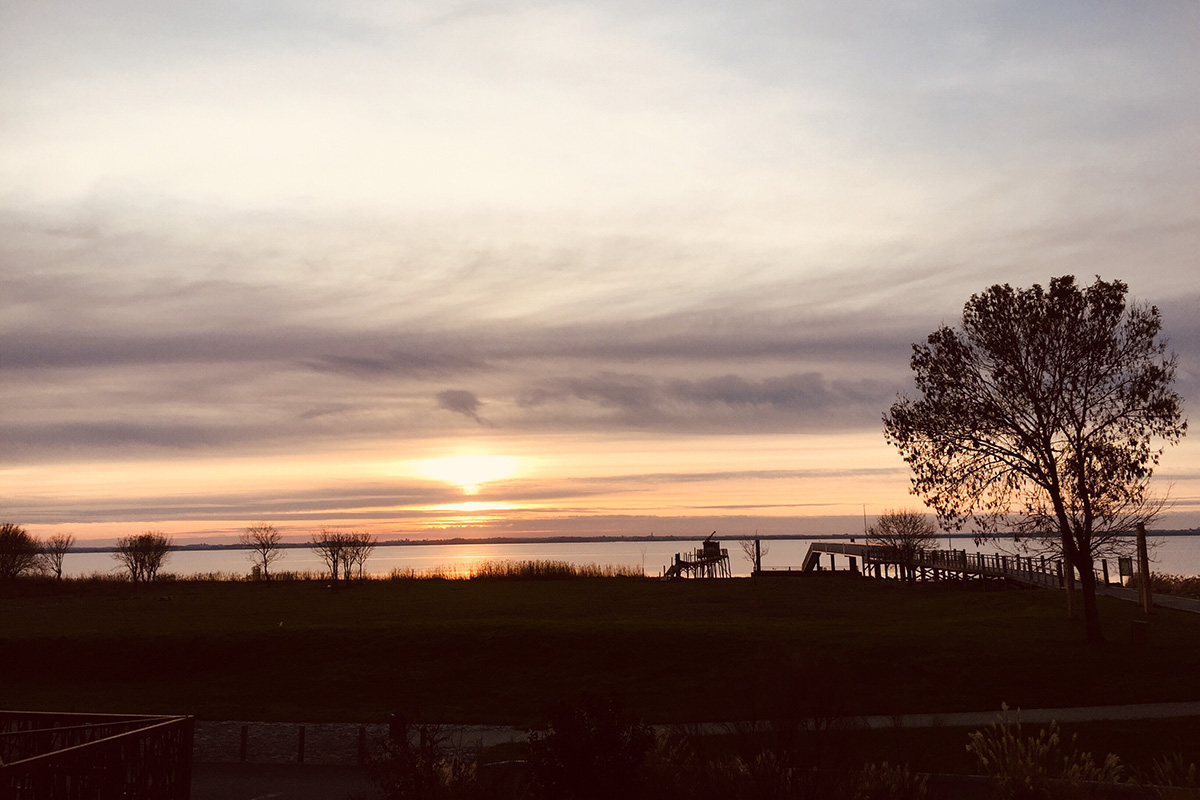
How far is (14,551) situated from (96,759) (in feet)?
247

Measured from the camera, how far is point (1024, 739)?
1955 centimetres

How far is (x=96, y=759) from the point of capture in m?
10.5

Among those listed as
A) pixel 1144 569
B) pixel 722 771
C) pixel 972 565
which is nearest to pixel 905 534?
pixel 972 565

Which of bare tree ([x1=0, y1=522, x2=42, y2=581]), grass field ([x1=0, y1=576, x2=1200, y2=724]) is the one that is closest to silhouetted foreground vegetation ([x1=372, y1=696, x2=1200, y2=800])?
grass field ([x1=0, y1=576, x2=1200, y2=724])

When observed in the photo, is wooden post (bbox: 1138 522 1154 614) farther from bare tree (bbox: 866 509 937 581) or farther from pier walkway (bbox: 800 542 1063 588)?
bare tree (bbox: 866 509 937 581)

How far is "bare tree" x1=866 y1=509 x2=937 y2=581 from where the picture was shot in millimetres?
67562

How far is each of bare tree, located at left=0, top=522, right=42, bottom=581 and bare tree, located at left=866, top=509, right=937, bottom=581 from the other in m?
65.4

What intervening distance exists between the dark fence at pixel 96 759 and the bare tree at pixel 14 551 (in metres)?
68.0

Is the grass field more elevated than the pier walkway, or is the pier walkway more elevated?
the pier walkway

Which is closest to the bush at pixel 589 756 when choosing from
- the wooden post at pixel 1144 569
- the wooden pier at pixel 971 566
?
the wooden post at pixel 1144 569

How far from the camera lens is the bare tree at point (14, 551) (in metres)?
73.2

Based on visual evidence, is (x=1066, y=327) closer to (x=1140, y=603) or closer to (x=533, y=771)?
(x=1140, y=603)

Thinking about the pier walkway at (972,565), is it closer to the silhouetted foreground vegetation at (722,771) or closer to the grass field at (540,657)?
the grass field at (540,657)

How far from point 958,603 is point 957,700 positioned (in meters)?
21.3
